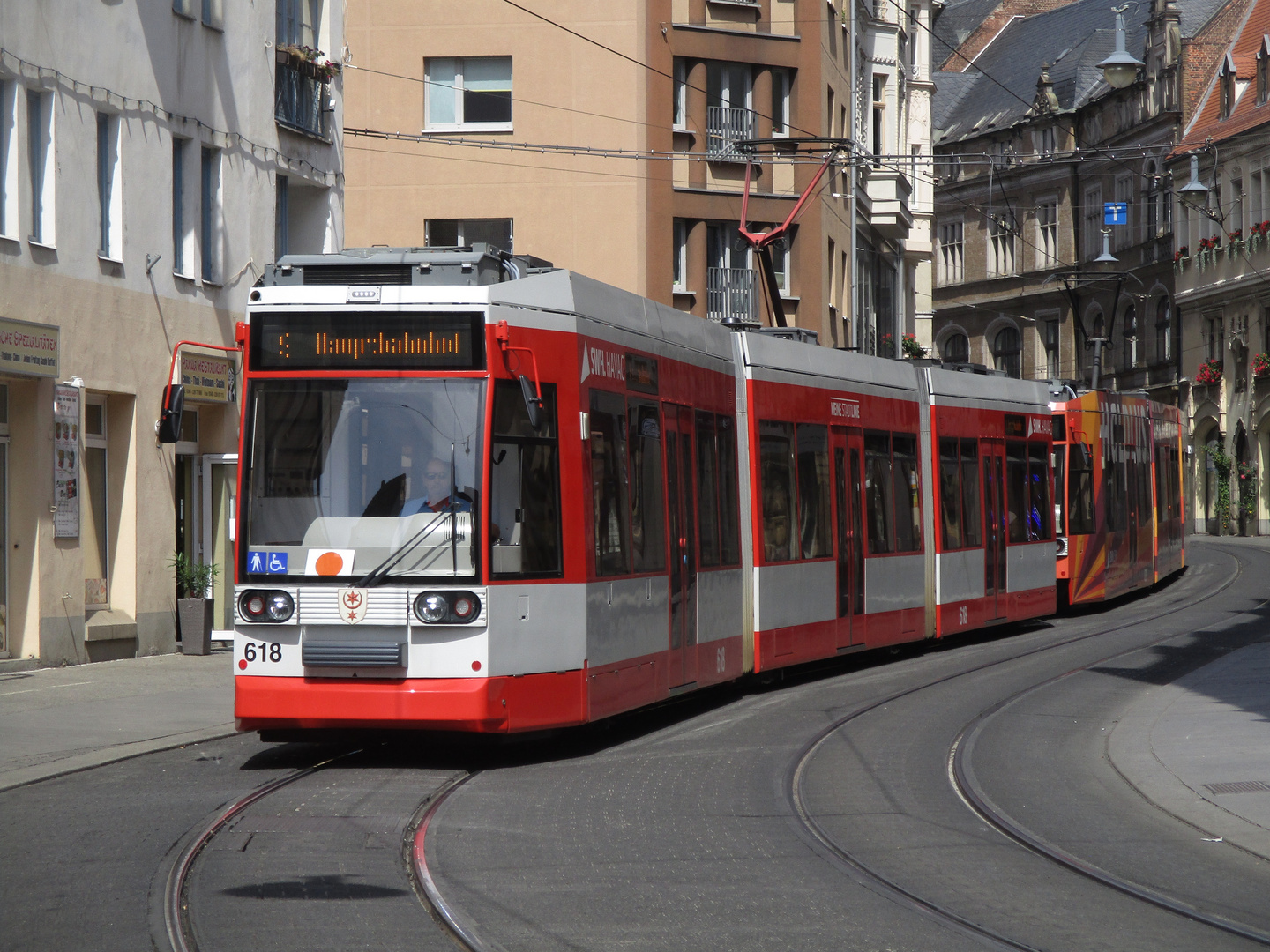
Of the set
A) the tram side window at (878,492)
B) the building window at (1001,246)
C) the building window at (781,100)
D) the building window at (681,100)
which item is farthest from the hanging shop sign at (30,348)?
the building window at (1001,246)

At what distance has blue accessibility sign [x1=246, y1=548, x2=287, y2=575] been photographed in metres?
11.3

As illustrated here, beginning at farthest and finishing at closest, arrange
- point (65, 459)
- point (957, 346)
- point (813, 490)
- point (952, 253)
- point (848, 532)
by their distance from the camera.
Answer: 1. point (957, 346)
2. point (952, 253)
3. point (65, 459)
4. point (848, 532)
5. point (813, 490)

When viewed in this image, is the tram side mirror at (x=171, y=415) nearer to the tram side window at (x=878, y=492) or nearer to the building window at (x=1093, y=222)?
the tram side window at (x=878, y=492)

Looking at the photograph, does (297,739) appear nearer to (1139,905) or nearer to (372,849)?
(372,849)

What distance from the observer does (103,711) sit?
15320 millimetres

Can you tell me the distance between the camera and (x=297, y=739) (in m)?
12.5

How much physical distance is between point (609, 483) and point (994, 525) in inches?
436

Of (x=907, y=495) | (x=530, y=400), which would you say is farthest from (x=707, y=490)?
(x=907, y=495)

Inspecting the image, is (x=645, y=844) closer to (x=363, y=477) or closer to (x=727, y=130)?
(x=363, y=477)

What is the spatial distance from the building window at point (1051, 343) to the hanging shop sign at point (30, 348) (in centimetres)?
6904

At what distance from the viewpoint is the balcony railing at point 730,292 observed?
3828cm

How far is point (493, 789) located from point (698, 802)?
1.20 m

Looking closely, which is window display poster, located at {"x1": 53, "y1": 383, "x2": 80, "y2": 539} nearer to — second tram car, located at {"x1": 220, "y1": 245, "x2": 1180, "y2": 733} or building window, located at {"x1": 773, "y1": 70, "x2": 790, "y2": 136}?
second tram car, located at {"x1": 220, "y1": 245, "x2": 1180, "y2": 733}

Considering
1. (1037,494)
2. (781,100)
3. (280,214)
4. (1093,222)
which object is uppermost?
(1093,222)
